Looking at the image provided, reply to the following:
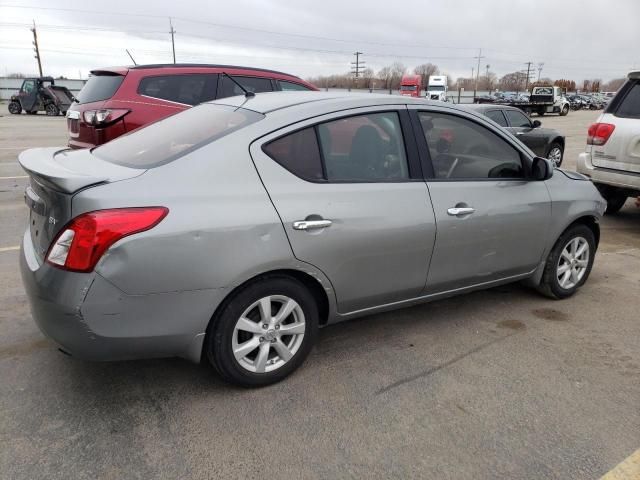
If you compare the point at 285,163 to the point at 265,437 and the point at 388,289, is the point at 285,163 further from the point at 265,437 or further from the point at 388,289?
the point at 265,437

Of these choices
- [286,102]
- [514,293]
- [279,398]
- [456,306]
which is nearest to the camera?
[279,398]

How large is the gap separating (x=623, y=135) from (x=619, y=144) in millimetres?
111

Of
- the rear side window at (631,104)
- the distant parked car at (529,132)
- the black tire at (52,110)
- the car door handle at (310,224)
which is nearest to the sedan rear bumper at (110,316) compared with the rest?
the car door handle at (310,224)

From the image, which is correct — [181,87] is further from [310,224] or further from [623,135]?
[623,135]

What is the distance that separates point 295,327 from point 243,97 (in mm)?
1623

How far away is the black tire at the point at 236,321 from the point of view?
2.68 m

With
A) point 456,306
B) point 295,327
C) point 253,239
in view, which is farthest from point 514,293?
point 253,239

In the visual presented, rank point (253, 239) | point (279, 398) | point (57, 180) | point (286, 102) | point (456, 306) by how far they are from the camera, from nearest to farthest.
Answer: point (57, 180)
point (253, 239)
point (279, 398)
point (286, 102)
point (456, 306)

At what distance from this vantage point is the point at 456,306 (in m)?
4.16

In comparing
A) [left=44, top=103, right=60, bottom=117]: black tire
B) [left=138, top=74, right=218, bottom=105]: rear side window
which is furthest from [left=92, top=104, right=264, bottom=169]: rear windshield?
[left=44, top=103, right=60, bottom=117]: black tire

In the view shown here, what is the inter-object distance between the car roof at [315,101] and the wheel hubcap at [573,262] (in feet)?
5.59

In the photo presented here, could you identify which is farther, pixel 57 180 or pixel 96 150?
pixel 96 150

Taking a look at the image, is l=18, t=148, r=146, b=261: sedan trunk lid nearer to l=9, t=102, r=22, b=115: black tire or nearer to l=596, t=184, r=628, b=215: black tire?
l=596, t=184, r=628, b=215: black tire

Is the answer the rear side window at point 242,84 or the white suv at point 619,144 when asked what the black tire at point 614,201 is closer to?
the white suv at point 619,144
